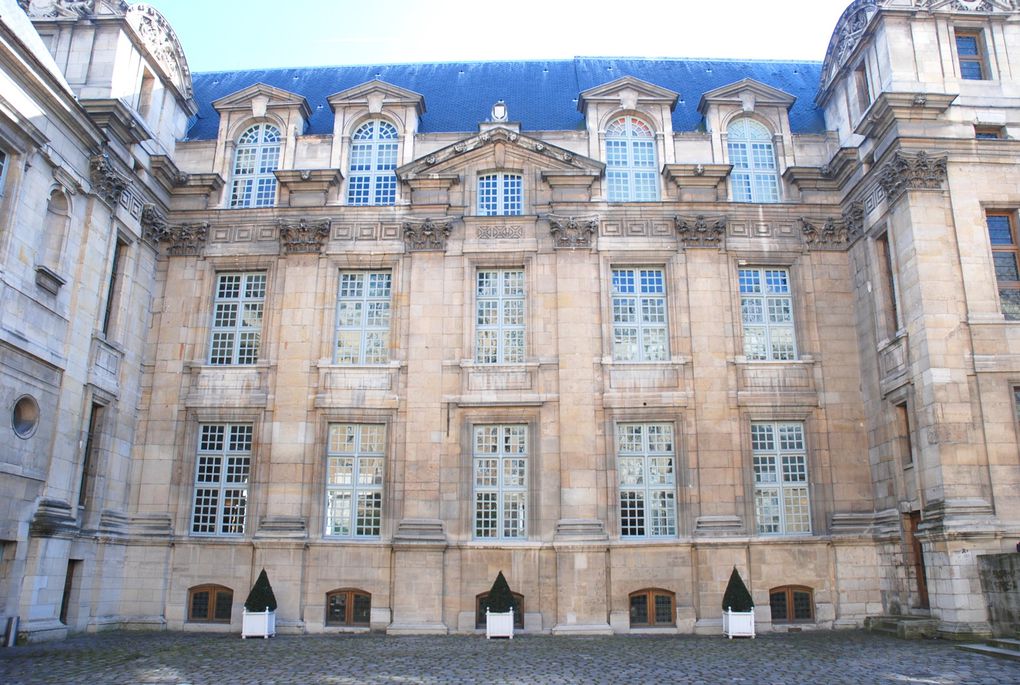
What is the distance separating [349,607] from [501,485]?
4717mm

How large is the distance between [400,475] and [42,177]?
10.5 metres

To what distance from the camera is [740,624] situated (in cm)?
1872

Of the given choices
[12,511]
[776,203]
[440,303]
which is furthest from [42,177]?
[776,203]

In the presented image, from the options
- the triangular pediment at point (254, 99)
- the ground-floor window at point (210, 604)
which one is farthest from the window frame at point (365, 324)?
the ground-floor window at point (210, 604)

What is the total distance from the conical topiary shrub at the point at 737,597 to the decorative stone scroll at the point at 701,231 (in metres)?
8.55

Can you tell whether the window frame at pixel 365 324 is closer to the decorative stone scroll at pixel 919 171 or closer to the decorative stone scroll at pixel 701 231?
the decorative stone scroll at pixel 701 231

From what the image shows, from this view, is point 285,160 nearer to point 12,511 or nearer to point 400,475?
point 400,475

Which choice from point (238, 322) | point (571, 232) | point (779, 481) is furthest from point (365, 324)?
point (779, 481)

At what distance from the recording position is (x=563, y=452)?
20969mm

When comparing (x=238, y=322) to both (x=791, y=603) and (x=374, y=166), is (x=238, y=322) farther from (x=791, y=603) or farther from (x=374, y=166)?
(x=791, y=603)

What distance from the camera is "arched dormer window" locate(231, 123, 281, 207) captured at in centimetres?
2403

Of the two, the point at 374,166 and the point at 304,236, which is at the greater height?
the point at 374,166

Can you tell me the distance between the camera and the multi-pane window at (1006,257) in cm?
1908

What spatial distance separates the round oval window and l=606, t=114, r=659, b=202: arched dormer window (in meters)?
15.0
